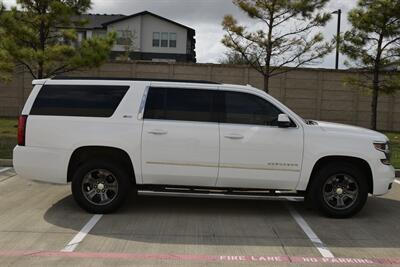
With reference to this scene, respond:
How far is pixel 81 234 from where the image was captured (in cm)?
636

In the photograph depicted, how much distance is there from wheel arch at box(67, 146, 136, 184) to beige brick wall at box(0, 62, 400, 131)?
69.2 feet

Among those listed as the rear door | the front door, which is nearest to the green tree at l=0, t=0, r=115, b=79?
the rear door

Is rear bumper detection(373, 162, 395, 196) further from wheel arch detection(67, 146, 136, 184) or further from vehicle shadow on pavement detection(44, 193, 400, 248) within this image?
wheel arch detection(67, 146, 136, 184)

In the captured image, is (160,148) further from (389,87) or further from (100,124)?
(389,87)

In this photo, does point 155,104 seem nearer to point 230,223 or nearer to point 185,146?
point 185,146

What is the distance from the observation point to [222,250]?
5812mm

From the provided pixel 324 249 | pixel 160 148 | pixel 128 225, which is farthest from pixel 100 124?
pixel 324 249

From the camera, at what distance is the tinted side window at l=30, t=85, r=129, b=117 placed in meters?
7.32

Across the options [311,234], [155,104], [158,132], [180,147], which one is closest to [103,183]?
[158,132]

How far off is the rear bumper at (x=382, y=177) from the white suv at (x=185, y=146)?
0.05 ft

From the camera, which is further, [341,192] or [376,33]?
[376,33]

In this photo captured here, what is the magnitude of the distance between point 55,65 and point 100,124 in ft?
43.6

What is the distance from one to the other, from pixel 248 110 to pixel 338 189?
1684 mm

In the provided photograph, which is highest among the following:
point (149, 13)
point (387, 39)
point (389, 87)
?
point (149, 13)
